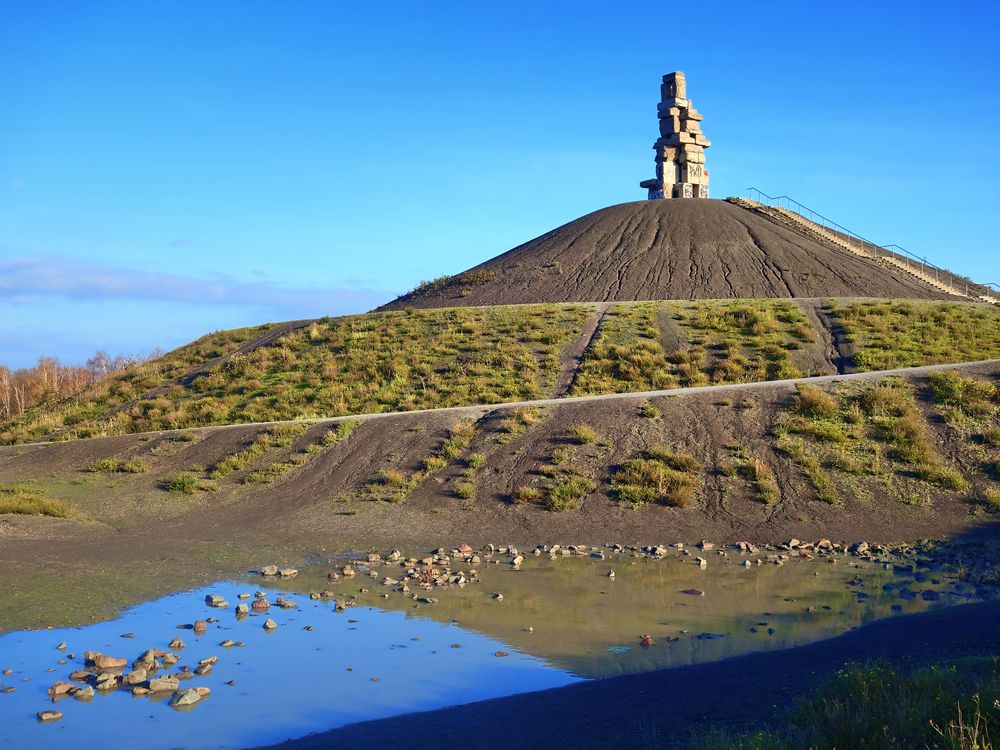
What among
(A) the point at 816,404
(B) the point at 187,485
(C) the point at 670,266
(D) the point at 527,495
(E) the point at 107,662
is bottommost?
(E) the point at 107,662

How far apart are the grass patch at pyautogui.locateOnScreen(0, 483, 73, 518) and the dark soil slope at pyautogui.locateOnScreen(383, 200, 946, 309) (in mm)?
39001

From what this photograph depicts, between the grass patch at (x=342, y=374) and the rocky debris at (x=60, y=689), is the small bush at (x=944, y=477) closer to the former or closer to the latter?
the grass patch at (x=342, y=374)

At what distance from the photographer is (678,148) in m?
72.9

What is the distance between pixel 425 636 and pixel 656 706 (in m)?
4.41

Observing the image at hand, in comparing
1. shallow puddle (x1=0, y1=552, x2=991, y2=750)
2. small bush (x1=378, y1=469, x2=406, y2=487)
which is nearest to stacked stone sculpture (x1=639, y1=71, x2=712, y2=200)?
small bush (x1=378, y1=469, x2=406, y2=487)

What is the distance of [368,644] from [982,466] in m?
17.2

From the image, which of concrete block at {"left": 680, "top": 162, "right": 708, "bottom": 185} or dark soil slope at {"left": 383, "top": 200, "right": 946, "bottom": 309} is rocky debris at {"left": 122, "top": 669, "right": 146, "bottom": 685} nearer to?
dark soil slope at {"left": 383, "top": 200, "right": 946, "bottom": 309}

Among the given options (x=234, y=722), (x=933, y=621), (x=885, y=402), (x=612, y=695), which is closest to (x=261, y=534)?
(x=234, y=722)

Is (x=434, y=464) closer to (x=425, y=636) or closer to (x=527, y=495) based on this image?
(x=527, y=495)

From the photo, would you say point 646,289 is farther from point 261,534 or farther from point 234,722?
point 234,722

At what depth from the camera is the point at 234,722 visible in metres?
9.87

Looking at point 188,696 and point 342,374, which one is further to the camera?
point 342,374

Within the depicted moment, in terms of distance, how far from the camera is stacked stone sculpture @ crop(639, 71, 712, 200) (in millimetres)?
70938

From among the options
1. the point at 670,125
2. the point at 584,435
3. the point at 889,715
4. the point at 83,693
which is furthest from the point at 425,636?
the point at 670,125
